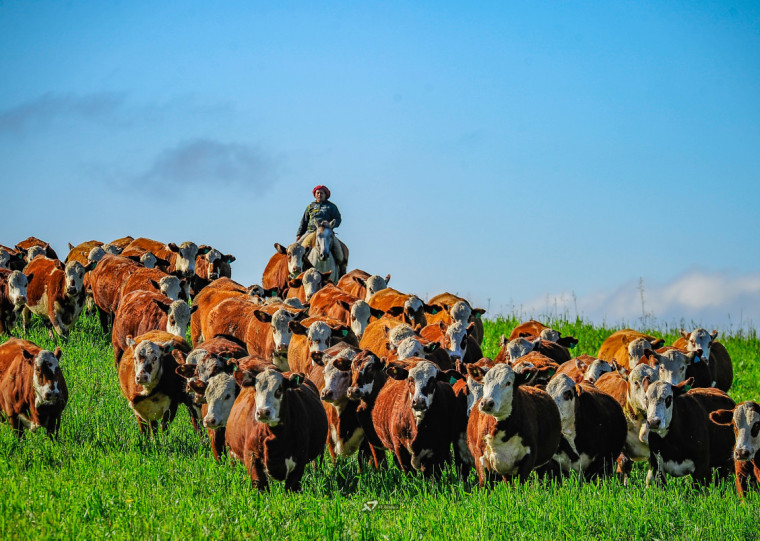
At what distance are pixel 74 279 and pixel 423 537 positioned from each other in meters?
14.5

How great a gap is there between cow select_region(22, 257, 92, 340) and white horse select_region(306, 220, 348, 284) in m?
6.52

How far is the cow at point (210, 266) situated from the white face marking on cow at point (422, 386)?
1521cm

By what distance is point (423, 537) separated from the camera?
30.9 feet

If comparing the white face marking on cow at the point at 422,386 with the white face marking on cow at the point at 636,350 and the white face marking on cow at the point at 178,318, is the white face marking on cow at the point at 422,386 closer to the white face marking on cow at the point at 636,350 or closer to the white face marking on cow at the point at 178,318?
the white face marking on cow at the point at 636,350

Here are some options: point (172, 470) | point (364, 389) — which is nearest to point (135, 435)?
point (172, 470)

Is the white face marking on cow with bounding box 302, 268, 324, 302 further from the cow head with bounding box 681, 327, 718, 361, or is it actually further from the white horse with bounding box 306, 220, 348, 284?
the cow head with bounding box 681, 327, 718, 361

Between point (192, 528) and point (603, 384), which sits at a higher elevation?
point (603, 384)

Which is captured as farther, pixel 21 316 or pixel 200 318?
pixel 21 316

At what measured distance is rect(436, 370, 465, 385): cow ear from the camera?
40.5 feet

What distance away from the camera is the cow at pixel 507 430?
11.3 metres

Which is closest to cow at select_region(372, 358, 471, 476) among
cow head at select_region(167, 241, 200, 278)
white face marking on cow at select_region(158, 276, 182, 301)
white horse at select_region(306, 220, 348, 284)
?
white face marking on cow at select_region(158, 276, 182, 301)

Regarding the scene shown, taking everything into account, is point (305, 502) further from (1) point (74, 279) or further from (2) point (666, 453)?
(1) point (74, 279)

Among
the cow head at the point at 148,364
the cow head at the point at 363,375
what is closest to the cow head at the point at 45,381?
the cow head at the point at 148,364

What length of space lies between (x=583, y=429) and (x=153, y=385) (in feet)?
19.4
